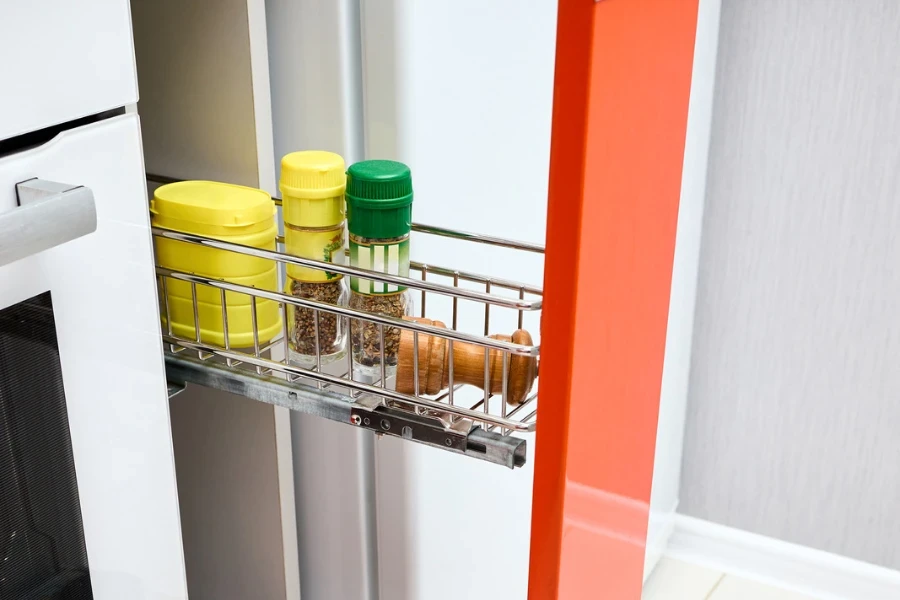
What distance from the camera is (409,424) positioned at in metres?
0.57

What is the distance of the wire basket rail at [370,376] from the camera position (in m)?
0.55

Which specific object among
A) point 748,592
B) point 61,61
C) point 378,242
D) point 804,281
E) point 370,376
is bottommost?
point 748,592

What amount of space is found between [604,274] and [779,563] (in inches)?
48.0

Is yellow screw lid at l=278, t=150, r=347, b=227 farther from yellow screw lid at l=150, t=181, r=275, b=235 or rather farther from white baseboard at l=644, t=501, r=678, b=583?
white baseboard at l=644, t=501, r=678, b=583

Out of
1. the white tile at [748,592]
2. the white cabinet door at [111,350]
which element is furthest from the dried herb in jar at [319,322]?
the white tile at [748,592]

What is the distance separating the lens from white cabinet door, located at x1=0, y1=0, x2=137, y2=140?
0.42 m

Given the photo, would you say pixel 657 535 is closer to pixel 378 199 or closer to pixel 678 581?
pixel 678 581

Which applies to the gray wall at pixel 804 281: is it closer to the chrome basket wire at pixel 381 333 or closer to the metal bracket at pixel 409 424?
the chrome basket wire at pixel 381 333

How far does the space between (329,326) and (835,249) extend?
0.92 m

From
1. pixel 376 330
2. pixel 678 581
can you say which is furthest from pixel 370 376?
pixel 678 581

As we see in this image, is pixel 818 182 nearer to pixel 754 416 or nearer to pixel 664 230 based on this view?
pixel 754 416

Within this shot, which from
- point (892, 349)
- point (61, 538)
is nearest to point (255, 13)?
point (61, 538)

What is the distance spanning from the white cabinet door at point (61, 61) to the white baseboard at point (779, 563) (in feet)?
4.29

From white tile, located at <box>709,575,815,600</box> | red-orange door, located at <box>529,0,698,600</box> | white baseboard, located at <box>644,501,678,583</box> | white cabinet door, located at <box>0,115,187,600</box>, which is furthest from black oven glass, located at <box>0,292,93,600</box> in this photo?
white tile, located at <box>709,575,815,600</box>
